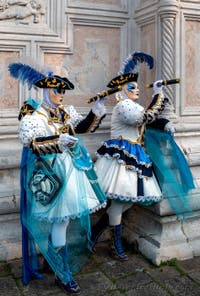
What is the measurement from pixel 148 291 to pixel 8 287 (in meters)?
1.16

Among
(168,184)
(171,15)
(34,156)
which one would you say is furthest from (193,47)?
(34,156)

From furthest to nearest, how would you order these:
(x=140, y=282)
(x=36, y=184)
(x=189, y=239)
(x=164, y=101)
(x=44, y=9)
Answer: (x=44, y=9)
(x=189, y=239)
(x=164, y=101)
(x=140, y=282)
(x=36, y=184)

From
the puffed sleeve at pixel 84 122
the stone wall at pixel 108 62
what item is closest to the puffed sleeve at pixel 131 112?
the puffed sleeve at pixel 84 122

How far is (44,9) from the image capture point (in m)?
4.06

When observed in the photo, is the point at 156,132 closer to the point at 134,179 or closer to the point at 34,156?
the point at 134,179

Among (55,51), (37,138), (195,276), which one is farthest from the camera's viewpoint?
(55,51)

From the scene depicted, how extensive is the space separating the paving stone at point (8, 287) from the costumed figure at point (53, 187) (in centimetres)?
13

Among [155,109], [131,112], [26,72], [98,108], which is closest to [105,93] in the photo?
[98,108]

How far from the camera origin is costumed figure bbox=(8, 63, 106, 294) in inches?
115

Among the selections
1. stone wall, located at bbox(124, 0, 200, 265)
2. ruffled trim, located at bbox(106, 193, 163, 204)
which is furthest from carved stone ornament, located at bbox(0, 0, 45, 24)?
ruffled trim, located at bbox(106, 193, 163, 204)

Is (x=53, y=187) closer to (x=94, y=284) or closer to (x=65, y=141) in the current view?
(x=65, y=141)

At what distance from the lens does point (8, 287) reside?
3.12m

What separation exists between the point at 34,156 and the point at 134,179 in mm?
962

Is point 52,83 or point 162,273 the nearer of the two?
point 52,83
